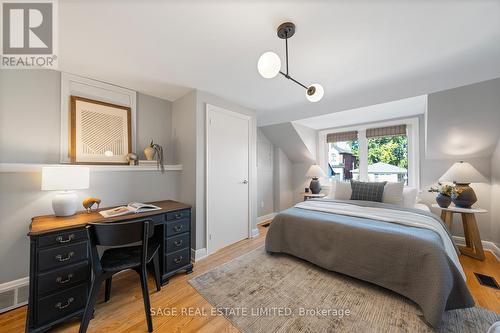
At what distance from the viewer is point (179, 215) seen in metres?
2.14

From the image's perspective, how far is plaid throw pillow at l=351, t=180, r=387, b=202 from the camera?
9.16 feet

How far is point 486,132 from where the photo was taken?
2373 mm

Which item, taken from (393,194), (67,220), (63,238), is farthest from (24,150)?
(393,194)

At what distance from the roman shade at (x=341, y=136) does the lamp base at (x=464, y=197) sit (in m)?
1.78

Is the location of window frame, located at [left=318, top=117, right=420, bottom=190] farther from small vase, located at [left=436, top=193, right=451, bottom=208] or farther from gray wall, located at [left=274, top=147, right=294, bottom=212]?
gray wall, located at [left=274, top=147, right=294, bottom=212]

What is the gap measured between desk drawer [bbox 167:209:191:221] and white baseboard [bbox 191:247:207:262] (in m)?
0.61

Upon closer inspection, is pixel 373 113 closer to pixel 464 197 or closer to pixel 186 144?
pixel 464 197

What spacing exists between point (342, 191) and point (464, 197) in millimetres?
1454

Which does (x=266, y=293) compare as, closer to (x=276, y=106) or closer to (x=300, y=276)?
(x=300, y=276)

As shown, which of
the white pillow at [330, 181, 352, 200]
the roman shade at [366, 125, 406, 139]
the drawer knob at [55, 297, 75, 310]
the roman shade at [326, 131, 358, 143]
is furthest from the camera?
the roman shade at [326, 131, 358, 143]

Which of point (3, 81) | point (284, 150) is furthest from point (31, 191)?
point (284, 150)

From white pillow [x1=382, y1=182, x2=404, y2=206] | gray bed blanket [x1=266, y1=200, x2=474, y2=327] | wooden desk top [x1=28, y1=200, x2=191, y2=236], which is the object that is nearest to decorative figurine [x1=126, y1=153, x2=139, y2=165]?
wooden desk top [x1=28, y1=200, x2=191, y2=236]

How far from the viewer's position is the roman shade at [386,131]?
339 centimetres

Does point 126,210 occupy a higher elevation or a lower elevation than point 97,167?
lower
